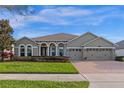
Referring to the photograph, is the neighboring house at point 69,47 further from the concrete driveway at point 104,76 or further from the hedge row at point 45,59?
the concrete driveway at point 104,76

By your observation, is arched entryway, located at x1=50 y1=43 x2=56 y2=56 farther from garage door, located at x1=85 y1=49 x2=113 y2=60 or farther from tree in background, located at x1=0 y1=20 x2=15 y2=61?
tree in background, located at x1=0 y1=20 x2=15 y2=61

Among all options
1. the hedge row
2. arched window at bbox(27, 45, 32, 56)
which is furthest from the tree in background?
arched window at bbox(27, 45, 32, 56)

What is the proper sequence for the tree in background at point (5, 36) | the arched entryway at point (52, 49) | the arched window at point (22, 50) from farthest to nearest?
1. the arched window at point (22, 50)
2. the arched entryway at point (52, 49)
3. the tree in background at point (5, 36)

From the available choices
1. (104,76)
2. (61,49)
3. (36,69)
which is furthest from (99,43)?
(104,76)

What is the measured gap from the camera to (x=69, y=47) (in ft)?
117

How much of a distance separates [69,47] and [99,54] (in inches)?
146

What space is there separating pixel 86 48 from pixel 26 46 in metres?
6.53

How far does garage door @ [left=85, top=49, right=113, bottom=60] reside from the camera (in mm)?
33500

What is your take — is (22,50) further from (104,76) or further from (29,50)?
(104,76)

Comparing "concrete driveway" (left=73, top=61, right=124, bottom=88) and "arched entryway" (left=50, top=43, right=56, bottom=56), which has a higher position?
"arched entryway" (left=50, top=43, right=56, bottom=56)

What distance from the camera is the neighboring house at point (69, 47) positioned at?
1312 inches

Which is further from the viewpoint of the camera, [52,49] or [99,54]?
[99,54]

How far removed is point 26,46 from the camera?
33969 mm

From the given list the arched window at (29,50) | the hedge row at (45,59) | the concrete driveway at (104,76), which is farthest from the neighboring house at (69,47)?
the concrete driveway at (104,76)
